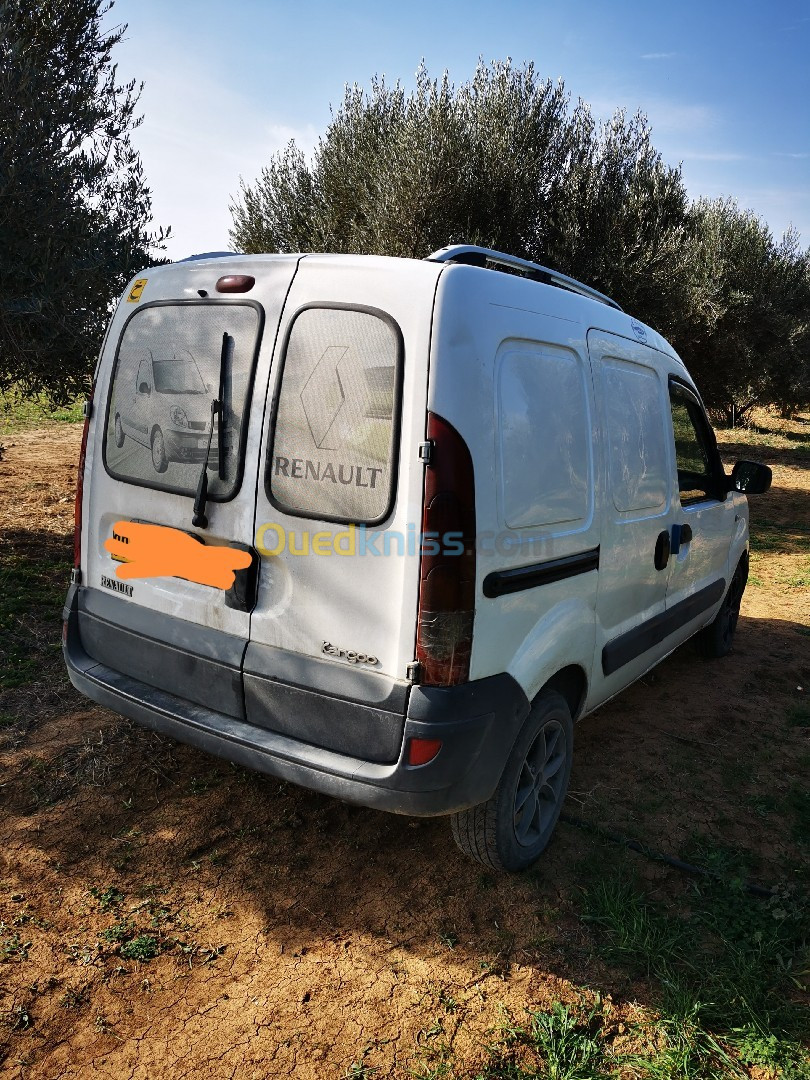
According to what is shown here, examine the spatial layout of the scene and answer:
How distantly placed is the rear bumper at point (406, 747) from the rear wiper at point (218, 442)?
0.71 meters

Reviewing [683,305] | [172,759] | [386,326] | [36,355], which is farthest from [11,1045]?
[683,305]

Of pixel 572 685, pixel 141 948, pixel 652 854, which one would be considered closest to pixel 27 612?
pixel 141 948

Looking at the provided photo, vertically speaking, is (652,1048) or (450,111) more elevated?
(450,111)

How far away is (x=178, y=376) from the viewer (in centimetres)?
272

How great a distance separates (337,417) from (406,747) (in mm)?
1036

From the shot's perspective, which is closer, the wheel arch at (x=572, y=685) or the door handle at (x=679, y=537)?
the wheel arch at (x=572, y=685)

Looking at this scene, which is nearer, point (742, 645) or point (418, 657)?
point (418, 657)

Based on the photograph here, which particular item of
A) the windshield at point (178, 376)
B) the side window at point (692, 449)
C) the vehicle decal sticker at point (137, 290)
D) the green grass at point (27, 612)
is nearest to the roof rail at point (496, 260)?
the side window at point (692, 449)

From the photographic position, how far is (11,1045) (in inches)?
82.1

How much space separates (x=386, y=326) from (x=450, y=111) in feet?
34.7

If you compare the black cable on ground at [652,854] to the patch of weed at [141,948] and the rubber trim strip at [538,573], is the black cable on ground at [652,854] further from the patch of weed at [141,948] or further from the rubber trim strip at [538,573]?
the patch of weed at [141,948]

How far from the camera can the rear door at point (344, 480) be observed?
2.23 meters

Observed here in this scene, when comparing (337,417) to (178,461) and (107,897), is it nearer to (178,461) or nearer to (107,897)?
(178,461)

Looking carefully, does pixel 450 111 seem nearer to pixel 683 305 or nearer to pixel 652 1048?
pixel 683 305
